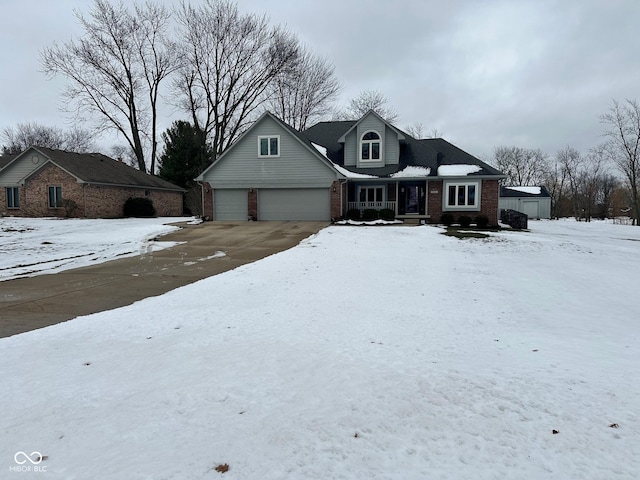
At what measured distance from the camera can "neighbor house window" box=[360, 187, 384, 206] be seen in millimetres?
23859

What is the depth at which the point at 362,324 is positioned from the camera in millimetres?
5449

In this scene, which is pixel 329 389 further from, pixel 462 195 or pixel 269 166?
pixel 462 195

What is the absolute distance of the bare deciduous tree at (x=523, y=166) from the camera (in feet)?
211

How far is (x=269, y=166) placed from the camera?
22.5 metres

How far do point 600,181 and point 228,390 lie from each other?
80.8m

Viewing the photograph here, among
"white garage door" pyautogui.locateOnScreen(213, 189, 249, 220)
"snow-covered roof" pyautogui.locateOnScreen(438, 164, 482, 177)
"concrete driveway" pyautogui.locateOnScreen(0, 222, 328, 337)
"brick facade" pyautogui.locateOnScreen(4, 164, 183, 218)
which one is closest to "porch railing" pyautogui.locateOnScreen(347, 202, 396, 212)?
"snow-covered roof" pyautogui.locateOnScreen(438, 164, 482, 177)

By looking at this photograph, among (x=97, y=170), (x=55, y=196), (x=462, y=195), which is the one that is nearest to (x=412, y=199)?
(x=462, y=195)

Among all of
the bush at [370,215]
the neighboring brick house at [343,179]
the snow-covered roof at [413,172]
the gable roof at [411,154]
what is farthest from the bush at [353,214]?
the snow-covered roof at [413,172]

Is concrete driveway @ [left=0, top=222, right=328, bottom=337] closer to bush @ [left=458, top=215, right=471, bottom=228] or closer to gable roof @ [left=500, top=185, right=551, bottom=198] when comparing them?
bush @ [left=458, top=215, right=471, bottom=228]

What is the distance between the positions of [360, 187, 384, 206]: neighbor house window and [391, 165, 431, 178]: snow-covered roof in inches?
59.4

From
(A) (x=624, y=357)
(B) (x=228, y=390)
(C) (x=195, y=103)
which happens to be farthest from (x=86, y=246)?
(C) (x=195, y=103)

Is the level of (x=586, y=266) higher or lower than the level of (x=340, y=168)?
lower

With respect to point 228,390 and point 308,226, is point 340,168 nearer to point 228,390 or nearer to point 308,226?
point 308,226

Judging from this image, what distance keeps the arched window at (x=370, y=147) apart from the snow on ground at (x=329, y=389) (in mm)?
17755
